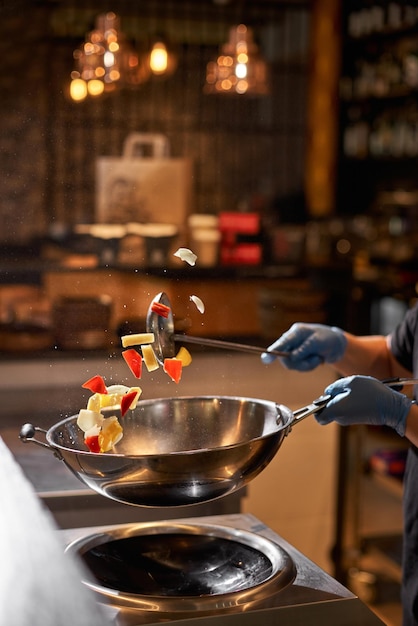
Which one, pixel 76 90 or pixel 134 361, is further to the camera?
pixel 76 90

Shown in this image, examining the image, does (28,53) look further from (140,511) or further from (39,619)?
(39,619)

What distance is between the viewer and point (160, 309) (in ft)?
4.27

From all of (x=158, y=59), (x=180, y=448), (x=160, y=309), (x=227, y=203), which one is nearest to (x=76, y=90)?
(x=160, y=309)

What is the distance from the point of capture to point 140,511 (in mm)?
1551

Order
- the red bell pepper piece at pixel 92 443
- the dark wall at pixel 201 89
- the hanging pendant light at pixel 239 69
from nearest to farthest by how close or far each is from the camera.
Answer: the red bell pepper piece at pixel 92 443
the hanging pendant light at pixel 239 69
the dark wall at pixel 201 89

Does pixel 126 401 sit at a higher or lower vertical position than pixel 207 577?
higher

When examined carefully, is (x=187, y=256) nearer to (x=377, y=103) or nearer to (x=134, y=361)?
(x=134, y=361)

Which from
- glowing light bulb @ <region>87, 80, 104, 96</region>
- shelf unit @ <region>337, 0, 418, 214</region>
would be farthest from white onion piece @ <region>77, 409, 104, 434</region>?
shelf unit @ <region>337, 0, 418, 214</region>

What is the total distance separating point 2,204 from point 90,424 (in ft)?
2.17

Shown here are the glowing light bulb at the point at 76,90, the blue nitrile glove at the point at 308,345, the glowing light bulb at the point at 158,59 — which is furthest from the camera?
the glowing light bulb at the point at 158,59

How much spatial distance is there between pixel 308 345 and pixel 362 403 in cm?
48

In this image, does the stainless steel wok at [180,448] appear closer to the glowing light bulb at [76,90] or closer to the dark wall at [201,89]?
the glowing light bulb at [76,90]

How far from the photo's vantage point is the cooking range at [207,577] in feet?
3.51

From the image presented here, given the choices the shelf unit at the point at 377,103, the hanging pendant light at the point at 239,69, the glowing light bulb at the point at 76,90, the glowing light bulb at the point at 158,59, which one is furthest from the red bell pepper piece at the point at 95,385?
the shelf unit at the point at 377,103
